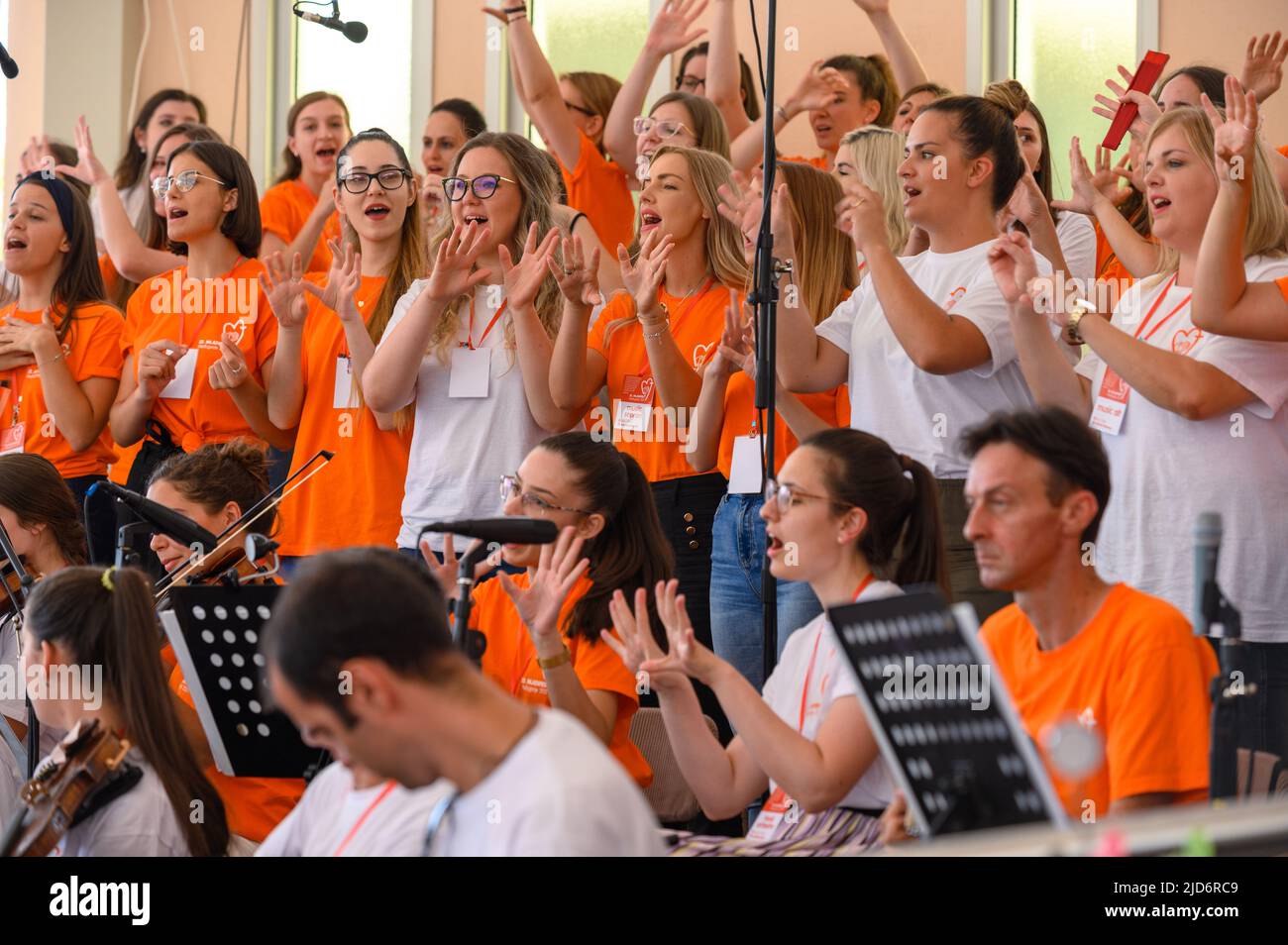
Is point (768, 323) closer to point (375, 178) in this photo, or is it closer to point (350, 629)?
point (375, 178)

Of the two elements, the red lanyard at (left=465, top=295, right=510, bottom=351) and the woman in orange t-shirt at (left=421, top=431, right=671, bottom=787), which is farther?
the red lanyard at (left=465, top=295, right=510, bottom=351)

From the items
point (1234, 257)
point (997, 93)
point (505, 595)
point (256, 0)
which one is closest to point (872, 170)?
point (997, 93)

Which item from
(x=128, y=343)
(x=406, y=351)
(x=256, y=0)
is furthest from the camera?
(x=256, y=0)

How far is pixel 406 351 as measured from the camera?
3.76 m

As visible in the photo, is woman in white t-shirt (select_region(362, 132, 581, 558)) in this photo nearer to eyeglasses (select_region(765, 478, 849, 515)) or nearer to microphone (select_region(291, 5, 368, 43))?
eyeglasses (select_region(765, 478, 849, 515))

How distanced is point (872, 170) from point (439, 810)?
263 cm

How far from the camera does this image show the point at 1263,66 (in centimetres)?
392

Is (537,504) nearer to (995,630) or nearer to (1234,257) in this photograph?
(995,630)

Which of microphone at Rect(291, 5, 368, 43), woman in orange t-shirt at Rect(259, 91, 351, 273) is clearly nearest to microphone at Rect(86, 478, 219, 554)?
woman in orange t-shirt at Rect(259, 91, 351, 273)

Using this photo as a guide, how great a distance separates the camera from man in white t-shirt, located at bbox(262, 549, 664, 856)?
161 cm

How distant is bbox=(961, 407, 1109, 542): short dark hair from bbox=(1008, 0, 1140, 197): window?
358 centimetres

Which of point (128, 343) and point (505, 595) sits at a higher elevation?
point (128, 343)

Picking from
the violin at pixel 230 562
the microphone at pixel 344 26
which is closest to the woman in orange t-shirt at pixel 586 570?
the violin at pixel 230 562

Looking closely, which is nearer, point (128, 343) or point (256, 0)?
point (128, 343)
